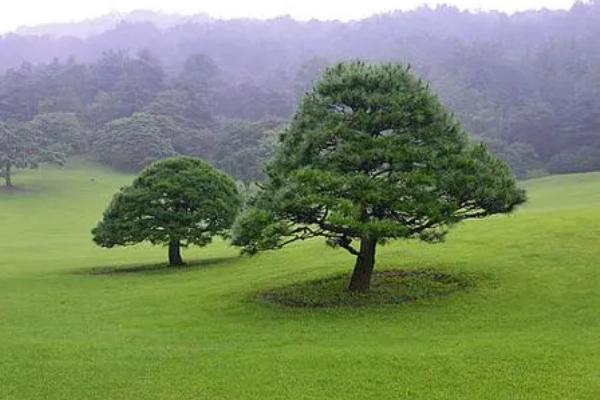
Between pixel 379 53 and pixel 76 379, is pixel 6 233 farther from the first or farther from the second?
pixel 379 53

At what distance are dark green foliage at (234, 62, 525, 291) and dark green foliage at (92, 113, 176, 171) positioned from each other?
82.3 metres

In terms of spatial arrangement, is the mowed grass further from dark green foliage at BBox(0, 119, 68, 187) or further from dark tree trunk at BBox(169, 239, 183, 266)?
dark green foliage at BBox(0, 119, 68, 187)

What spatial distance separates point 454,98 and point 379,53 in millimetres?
53836

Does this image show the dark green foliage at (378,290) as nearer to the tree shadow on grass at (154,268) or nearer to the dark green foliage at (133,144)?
the tree shadow on grass at (154,268)

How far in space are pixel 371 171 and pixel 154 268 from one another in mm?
16889

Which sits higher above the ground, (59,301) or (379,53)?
(379,53)

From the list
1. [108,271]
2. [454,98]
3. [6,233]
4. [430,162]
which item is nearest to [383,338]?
[430,162]

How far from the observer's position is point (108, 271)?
35.0 meters

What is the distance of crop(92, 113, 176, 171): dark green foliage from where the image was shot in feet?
338

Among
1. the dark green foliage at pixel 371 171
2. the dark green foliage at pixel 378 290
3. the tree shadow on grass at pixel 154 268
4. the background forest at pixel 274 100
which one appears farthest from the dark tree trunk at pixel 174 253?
the background forest at pixel 274 100

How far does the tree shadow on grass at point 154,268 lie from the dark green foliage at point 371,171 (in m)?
12.8

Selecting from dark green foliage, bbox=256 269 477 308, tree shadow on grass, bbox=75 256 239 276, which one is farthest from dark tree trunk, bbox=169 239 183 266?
dark green foliage, bbox=256 269 477 308

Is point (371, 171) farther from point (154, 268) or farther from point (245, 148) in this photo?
point (245, 148)

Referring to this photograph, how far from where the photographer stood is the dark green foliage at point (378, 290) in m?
21.5
